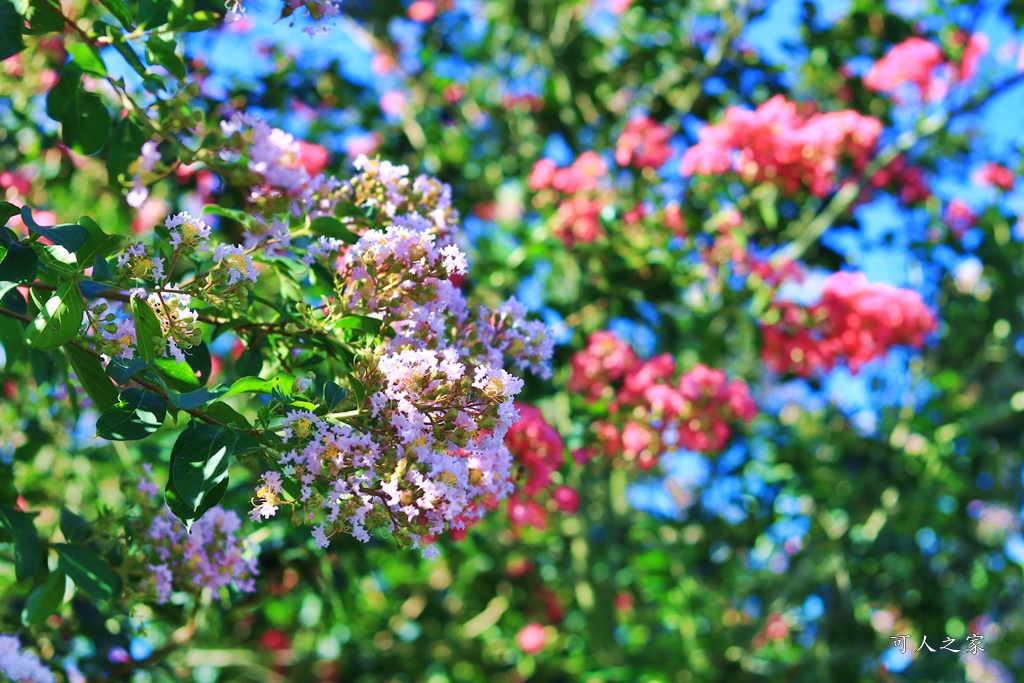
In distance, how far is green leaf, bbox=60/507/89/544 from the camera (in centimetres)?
167

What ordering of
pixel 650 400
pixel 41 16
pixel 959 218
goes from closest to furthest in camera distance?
pixel 41 16 → pixel 650 400 → pixel 959 218

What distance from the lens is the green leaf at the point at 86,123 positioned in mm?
1694

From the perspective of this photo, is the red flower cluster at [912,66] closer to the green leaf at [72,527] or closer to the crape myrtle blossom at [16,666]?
the green leaf at [72,527]

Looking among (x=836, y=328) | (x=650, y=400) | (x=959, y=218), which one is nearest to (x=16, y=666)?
(x=650, y=400)

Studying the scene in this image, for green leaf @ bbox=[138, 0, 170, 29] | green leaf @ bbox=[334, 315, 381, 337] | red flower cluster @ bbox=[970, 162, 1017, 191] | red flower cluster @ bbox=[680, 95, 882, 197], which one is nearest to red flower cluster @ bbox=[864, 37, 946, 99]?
red flower cluster @ bbox=[680, 95, 882, 197]

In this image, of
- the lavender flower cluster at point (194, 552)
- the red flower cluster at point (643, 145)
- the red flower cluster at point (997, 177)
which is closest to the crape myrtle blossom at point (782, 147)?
the red flower cluster at point (643, 145)

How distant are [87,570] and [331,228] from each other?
0.67m

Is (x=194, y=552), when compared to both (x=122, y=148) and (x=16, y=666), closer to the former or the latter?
(x=16, y=666)

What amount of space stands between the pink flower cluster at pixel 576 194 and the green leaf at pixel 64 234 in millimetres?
2234

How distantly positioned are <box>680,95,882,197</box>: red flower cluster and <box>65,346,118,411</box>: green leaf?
256cm

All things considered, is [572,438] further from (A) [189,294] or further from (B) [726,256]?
(A) [189,294]

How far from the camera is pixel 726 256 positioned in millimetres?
3287

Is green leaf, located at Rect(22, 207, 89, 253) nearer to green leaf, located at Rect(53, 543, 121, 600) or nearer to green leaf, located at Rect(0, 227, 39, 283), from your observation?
green leaf, located at Rect(0, 227, 39, 283)

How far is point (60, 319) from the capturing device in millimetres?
1118
